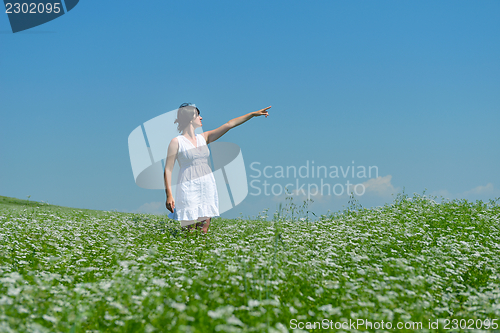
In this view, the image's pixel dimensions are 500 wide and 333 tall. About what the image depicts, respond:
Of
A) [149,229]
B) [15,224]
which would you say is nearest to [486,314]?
[149,229]

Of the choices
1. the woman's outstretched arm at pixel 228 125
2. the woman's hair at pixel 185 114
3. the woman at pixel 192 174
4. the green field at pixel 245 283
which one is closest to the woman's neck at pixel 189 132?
the woman at pixel 192 174

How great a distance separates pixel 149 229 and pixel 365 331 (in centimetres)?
742

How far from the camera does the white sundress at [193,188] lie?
28.6 feet

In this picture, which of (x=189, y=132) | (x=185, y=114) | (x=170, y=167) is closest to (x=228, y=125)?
(x=189, y=132)

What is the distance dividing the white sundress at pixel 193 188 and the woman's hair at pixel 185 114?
1.36 ft

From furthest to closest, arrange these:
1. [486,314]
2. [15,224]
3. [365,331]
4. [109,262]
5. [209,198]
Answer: [15,224]
[209,198]
[109,262]
[486,314]
[365,331]

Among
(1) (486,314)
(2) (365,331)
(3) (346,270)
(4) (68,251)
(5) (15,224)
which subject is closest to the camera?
(2) (365,331)

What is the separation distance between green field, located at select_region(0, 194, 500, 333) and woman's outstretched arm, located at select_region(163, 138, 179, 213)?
2.98 feet

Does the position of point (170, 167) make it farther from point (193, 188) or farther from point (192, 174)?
point (193, 188)

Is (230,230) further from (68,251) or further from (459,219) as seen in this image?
(459,219)

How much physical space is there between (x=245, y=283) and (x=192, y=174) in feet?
15.1

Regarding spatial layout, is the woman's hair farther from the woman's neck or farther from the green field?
the green field

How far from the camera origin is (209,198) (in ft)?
29.1

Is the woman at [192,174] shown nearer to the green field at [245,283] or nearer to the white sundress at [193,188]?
the white sundress at [193,188]
